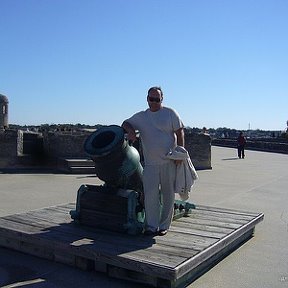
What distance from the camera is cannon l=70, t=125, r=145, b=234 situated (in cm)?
497

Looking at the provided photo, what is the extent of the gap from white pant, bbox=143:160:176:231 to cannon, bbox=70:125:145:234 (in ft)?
0.51

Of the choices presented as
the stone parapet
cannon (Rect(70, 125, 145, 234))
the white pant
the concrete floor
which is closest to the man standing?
the white pant

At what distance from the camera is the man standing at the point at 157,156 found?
4938 mm

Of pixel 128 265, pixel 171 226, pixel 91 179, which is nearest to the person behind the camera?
pixel 128 265

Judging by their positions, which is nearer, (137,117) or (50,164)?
(137,117)

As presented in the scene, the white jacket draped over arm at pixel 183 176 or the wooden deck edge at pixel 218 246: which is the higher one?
the white jacket draped over arm at pixel 183 176

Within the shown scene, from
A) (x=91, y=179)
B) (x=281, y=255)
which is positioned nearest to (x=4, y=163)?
(x=91, y=179)

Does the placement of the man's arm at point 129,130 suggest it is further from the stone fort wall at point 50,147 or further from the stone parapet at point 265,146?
the stone parapet at point 265,146

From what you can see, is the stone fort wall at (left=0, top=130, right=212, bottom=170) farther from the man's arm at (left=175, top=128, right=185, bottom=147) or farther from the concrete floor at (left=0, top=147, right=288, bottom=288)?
the man's arm at (left=175, top=128, right=185, bottom=147)

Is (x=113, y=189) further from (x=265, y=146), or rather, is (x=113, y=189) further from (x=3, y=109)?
(x=265, y=146)

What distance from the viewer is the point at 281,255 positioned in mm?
5270

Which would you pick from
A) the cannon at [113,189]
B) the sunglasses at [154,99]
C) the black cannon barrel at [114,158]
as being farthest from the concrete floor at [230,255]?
the sunglasses at [154,99]

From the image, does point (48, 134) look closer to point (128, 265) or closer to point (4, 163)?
point (4, 163)

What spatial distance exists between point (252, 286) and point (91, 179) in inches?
338
